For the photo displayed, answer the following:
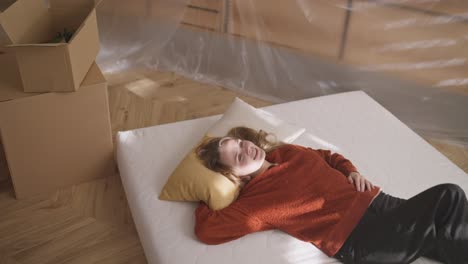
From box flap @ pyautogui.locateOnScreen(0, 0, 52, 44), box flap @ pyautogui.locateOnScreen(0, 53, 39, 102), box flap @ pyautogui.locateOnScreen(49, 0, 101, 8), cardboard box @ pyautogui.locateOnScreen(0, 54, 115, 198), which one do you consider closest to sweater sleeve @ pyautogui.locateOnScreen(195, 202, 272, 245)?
cardboard box @ pyautogui.locateOnScreen(0, 54, 115, 198)

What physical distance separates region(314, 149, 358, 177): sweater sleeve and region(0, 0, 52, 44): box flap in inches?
42.6

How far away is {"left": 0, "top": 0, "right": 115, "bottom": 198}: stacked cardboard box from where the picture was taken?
5.39 feet

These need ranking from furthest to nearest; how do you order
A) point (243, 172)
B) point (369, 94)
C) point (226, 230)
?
point (369, 94) < point (243, 172) < point (226, 230)

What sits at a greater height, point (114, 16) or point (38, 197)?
point (114, 16)

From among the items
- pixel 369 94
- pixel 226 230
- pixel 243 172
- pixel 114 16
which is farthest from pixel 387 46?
pixel 114 16

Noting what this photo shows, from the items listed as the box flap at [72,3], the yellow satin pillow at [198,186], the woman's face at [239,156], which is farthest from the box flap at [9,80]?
the woman's face at [239,156]

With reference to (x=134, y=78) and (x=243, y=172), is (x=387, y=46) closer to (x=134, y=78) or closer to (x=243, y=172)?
(x=243, y=172)

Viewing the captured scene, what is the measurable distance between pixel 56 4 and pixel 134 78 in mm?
701

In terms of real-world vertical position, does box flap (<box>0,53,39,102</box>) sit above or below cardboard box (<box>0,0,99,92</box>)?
below

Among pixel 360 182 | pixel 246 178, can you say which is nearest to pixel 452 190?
pixel 360 182

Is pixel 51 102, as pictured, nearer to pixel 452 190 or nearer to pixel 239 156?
pixel 239 156

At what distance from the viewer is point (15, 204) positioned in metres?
1.82

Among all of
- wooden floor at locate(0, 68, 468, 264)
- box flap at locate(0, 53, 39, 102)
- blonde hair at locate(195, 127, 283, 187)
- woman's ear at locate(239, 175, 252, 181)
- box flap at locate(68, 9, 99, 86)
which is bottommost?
wooden floor at locate(0, 68, 468, 264)

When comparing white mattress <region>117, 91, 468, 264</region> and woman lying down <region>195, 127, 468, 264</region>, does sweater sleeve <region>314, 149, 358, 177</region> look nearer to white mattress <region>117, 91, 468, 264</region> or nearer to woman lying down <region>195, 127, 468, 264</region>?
woman lying down <region>195, 127, 468, 264</region>
